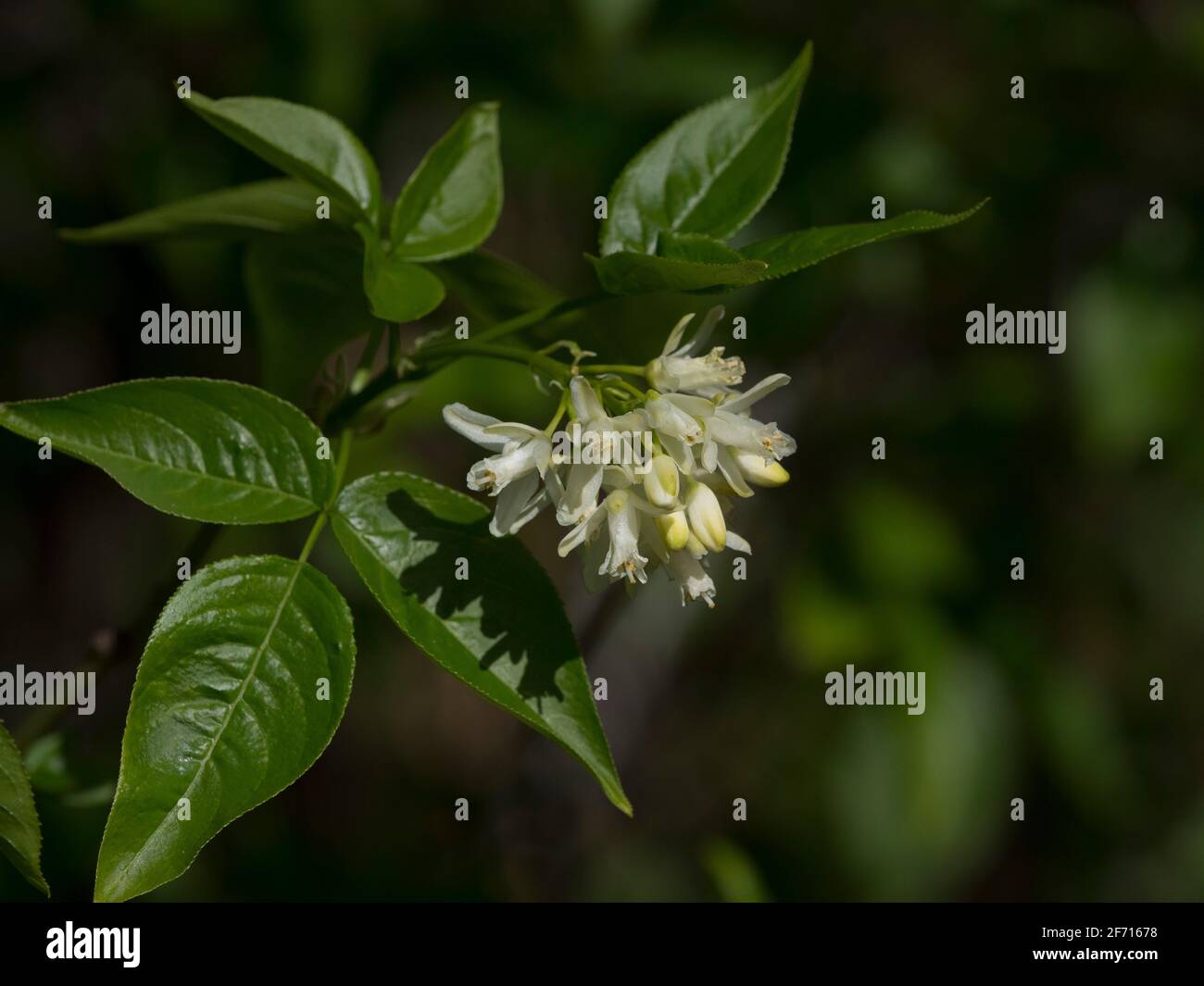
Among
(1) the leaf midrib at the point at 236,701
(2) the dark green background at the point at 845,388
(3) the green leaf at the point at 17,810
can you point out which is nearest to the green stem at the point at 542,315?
(1) the leaf midrib at the point at 236,701

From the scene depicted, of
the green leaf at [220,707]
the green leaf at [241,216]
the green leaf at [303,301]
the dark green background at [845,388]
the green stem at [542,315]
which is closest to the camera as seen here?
the green leaf at [220,707]

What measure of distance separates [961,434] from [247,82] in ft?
7.05

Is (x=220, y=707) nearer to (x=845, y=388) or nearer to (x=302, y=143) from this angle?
(x=302, y=143)

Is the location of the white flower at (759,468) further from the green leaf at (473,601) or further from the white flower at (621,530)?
the green leaf at (473,601)

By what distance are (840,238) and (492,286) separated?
1.64ft

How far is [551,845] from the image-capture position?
3.94 m

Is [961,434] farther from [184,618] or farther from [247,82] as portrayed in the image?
[184,618]

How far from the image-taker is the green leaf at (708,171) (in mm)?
1511

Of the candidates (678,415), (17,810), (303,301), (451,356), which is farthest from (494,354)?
(17,810)

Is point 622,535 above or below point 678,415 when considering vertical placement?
below

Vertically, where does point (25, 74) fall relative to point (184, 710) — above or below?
above

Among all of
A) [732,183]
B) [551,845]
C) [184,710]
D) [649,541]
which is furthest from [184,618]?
[551,845]

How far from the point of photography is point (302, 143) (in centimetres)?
154

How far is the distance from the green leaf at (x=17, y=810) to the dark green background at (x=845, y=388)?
4.39 ft
